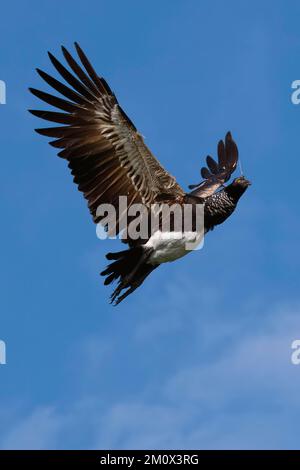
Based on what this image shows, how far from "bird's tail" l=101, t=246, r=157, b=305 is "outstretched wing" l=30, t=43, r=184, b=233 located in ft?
2.34

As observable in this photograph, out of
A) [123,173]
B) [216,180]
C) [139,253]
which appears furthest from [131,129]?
[216,180]

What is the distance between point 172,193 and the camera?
18969 mm

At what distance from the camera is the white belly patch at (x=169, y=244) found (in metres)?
18.8

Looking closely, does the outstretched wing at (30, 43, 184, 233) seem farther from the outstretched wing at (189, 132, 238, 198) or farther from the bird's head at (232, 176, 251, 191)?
the outstretched wing at (189, 132, 238, 198)

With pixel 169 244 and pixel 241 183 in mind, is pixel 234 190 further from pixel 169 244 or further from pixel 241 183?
pixel 169 244

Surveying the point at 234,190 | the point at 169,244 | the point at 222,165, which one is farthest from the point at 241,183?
the point at 222,165

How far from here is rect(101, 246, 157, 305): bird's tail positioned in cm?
1861

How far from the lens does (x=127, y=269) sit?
18.7 metres

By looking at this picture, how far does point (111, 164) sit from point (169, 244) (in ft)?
5.14

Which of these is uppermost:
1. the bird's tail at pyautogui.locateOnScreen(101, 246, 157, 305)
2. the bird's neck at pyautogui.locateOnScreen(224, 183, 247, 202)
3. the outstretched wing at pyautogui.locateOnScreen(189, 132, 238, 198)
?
the outstretched wing at pyautogui.locateOnScreen(189, 132, 238, 198)

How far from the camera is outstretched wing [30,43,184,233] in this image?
18.6 metres

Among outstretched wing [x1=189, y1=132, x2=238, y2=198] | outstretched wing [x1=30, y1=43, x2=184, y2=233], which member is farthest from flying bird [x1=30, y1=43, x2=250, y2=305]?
outstretched wing [x1=189, y1=132, x2=238, y2=198]

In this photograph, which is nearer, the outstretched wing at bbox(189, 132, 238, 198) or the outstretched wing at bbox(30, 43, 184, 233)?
the outstretched wing at bbox(30, 43, 184, 233)

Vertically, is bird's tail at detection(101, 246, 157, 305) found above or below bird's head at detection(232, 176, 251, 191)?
below
